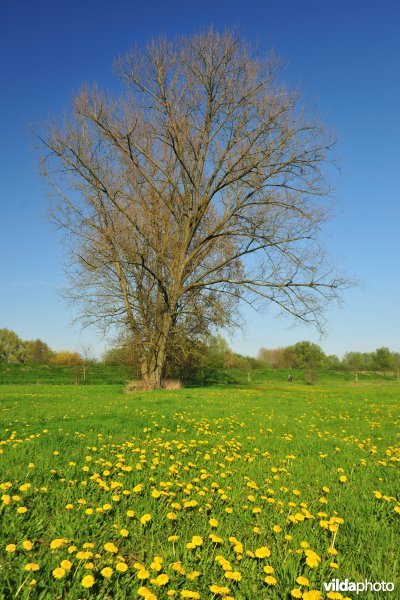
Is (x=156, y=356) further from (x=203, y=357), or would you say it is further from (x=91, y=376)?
(x=91, y=376)

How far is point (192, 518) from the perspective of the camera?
9.09 ft

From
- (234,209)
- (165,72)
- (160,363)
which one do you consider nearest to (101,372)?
(160,363)

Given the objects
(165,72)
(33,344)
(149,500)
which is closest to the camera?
(149,500)

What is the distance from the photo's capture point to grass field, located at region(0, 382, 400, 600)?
1944 mm

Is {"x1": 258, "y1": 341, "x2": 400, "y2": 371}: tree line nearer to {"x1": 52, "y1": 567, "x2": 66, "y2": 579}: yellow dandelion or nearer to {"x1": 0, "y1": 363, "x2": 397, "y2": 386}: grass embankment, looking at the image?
{"x1": 0, "y1": 363, "x2": 397, "y2": 386}: grass embankment

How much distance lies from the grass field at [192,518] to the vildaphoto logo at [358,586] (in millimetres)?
54

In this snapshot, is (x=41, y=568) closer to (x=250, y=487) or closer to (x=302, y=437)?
(x=250, y=487)

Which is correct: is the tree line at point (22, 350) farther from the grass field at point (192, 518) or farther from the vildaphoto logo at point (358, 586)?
the vildaphoto logo at point (358, 586)

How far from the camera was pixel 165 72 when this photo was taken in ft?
51.0

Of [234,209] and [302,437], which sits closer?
[302,437]

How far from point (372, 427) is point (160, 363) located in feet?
39.9

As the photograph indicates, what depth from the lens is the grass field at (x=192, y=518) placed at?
76.5 inches

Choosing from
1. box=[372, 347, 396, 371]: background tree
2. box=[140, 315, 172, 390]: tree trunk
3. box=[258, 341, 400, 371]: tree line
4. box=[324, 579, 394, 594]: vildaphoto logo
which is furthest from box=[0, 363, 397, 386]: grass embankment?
box=[324, 579, 394, 594]: vildaphoto logo

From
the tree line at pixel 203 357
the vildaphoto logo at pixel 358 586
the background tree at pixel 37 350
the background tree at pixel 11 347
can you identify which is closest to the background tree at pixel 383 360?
the tree line at pixel 203 357
